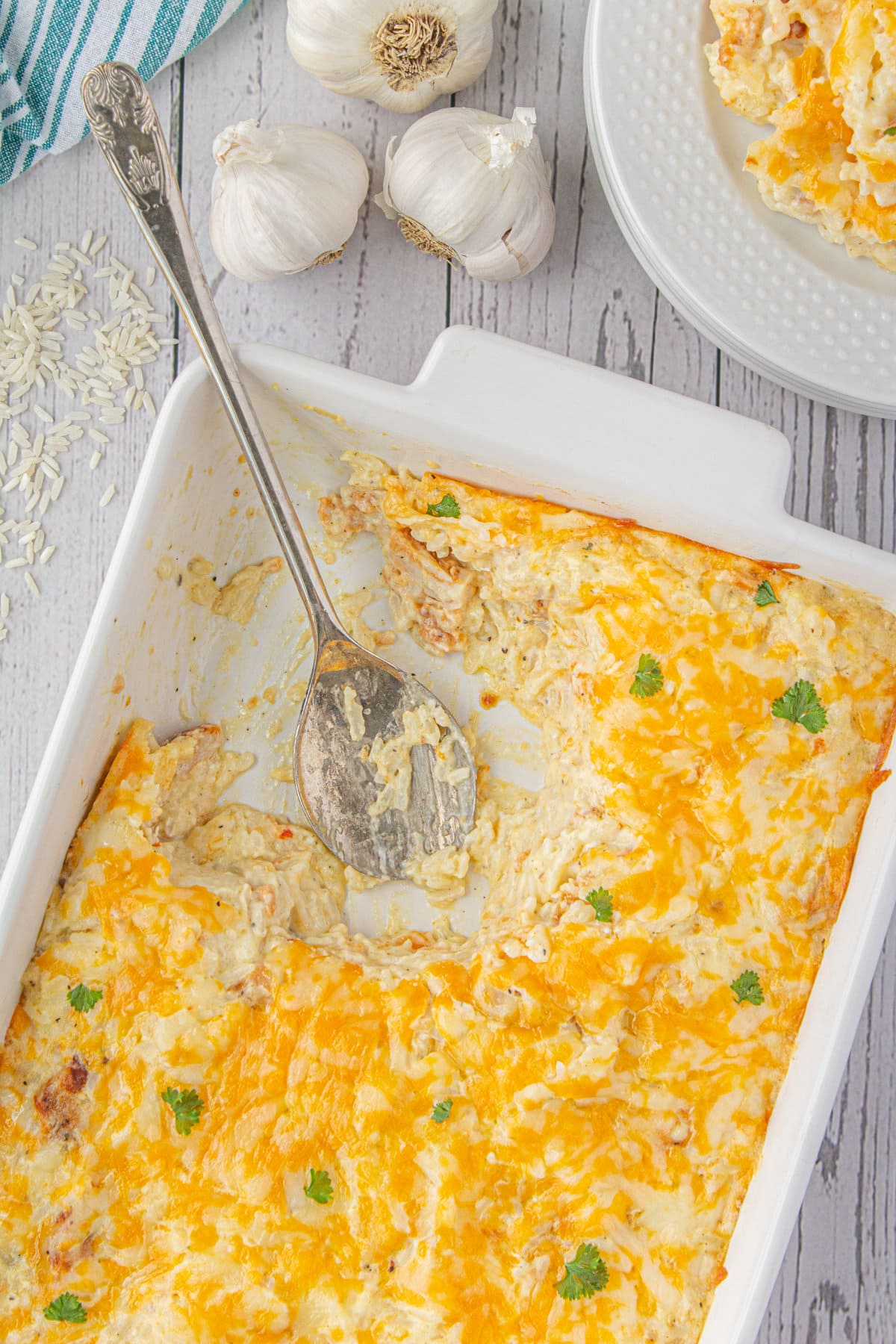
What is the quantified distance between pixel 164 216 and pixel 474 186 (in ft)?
2.28

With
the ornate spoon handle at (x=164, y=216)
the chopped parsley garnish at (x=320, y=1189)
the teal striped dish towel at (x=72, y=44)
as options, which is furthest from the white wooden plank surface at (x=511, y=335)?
the chopped parsley garnish at (x=320, y=1189)

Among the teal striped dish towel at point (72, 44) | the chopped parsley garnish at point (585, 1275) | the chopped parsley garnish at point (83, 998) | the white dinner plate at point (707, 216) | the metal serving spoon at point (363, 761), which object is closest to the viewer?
the chopped parsley garnish at point (585, 1275)

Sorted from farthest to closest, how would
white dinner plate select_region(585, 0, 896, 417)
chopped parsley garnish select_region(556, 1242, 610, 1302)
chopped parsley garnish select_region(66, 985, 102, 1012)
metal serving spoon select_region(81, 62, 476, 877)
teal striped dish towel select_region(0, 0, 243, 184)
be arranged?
teal striped dish towel select_region(0, 0, 243, 184) → metal serving spoon select_region(81, 62, 476, 877) → white dinner plate select_region(585, 0, 896, 417) → chopped parsley garnish select_region(66, 985, 102, 1012) → chopped parsley garnish select_region(556, 1242, 610, 1302)

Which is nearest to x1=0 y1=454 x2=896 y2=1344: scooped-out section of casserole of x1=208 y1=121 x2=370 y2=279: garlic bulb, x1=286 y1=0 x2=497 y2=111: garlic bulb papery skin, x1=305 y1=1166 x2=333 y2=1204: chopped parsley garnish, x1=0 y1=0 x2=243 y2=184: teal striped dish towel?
x1=305 y1=1166 x2=333 y2=1204: chopped parsley garnish

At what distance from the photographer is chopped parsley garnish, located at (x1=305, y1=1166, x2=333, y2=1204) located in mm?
2098

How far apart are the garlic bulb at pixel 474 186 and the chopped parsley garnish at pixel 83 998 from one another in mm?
1798

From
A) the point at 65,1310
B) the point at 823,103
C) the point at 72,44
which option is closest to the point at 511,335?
the point at 823,103

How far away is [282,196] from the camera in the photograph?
7.88 ft

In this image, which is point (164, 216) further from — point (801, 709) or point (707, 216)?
point (801, 709)

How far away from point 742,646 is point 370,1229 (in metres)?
1.35

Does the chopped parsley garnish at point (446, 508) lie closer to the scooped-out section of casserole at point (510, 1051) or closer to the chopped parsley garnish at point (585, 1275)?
the scooped-out section of casserole at point (510, 1051)

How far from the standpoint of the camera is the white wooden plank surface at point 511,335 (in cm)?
263

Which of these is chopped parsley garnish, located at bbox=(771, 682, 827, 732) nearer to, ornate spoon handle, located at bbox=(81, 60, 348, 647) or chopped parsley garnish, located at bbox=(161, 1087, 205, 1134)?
ornate spoon handle, located at bbox=(81, 60, 348, 647)

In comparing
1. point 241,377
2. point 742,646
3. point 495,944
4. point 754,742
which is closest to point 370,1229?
point 495,944
